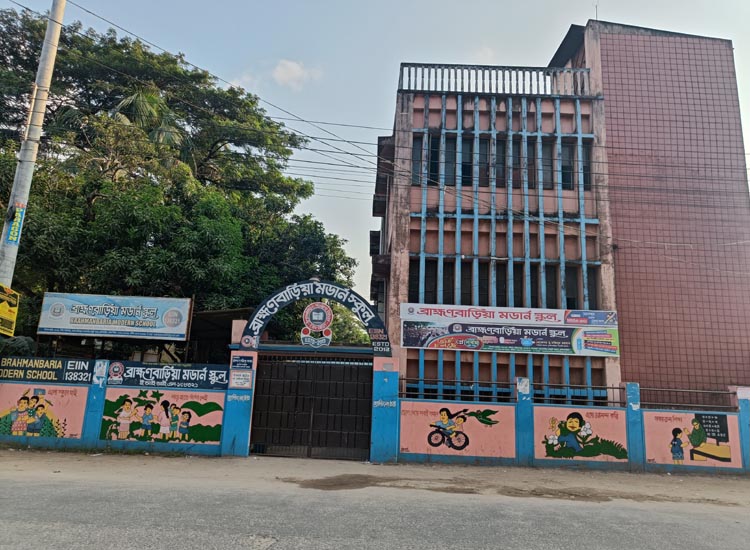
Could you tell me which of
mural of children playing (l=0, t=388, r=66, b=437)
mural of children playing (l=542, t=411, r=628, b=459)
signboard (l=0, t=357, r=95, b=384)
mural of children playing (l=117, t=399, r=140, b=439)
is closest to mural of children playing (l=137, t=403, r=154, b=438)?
mural of children playing (l=117, t=399, r=140, b=439)

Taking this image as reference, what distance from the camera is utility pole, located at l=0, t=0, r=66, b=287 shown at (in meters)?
11.1

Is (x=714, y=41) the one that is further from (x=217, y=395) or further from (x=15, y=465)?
(x=15, y=465)

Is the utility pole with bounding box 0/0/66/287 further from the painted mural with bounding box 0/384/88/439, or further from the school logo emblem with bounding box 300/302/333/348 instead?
the school logo emblem with bounding box 300/302/333/348

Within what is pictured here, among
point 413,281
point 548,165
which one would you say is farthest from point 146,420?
point 548,165

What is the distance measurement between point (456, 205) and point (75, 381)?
10.8 metres

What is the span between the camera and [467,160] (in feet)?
50.9

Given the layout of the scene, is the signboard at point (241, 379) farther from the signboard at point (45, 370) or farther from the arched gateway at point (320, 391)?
the signboard at point (45, 370)

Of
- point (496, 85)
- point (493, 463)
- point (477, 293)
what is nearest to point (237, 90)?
point (496, 85)

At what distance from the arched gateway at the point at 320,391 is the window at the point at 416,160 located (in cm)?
500

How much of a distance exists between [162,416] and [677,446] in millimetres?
11607

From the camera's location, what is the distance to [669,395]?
45.1ft

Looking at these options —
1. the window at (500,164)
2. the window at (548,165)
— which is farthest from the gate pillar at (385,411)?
the window at (548,165)

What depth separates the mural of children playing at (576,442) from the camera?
11352 mm

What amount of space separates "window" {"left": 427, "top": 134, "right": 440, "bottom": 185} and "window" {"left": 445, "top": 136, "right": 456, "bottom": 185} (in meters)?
0.27
